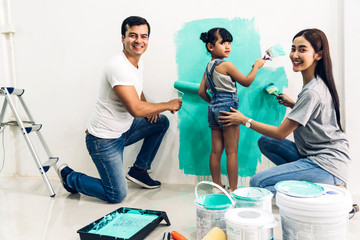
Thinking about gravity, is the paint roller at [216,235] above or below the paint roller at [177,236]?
above

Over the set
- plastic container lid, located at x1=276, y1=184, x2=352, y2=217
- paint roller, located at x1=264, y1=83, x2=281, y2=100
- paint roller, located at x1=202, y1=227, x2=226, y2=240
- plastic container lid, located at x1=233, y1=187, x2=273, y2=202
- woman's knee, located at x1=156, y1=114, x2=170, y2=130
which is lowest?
paint roller, located at x1=202, y1=227, x2=226, y2=240

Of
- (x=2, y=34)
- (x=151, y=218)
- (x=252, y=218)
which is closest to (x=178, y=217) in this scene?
(x=151, y=218)

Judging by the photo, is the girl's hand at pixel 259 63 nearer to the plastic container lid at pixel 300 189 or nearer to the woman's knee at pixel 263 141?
the woman's knee at pixel 263 141

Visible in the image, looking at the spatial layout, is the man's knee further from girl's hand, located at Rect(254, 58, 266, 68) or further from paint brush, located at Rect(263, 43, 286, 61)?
paint brush, located at Rect(263, 43, 286, 61)

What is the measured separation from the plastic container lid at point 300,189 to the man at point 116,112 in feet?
2.87

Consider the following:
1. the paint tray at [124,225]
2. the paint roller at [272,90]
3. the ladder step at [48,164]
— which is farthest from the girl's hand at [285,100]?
the ladder step at [48,164]

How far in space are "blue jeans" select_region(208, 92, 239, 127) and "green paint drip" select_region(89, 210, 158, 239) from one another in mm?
680

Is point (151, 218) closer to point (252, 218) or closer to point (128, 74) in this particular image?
point (252, 218)

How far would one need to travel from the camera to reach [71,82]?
232cm

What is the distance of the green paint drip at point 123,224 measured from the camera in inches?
53.9

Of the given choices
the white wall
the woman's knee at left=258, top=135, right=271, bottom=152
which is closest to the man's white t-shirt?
the white wall

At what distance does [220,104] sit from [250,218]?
87 cm

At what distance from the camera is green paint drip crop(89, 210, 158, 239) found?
1370 mm

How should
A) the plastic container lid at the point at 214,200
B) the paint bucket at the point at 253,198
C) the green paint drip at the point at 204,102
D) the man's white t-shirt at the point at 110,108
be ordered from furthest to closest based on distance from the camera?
the green paint drip at the point at 204,102 → the man's white t-shirt at the point at 110,108 → the plastic container lid at the point at 214,200 → the paint bucket at the point at 253,198
